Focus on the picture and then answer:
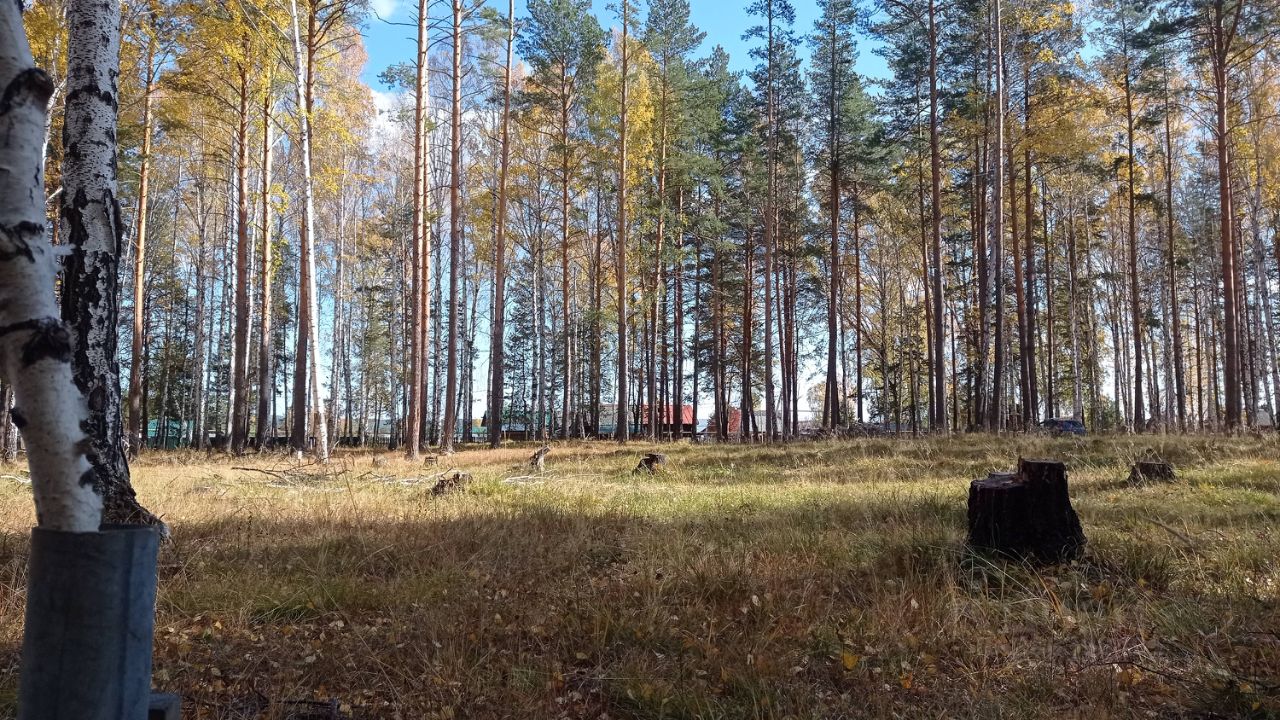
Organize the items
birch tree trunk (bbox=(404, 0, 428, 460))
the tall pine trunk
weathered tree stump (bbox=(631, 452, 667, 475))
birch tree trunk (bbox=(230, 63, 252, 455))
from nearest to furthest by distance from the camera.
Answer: weathered tree stump (bbox=(631, 452, 667, 475)) → birch tree trunk (bbox=(404, 0, 428, 460)) → the tall pine trunk → birch tree trunk (bbox=(230, 63, 252, 455))

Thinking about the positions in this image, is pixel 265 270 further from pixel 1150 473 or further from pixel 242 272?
pixel 1150 473

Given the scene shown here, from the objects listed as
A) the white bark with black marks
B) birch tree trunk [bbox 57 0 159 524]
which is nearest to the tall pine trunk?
birch tree trunk [bbox 57 0 159 524]

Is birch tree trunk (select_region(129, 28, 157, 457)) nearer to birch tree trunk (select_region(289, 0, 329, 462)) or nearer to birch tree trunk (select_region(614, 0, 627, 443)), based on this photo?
birch tree trunk (select_region(289, 0, 329, 462))

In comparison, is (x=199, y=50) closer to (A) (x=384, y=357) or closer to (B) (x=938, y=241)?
(B) (x=938, y=241)

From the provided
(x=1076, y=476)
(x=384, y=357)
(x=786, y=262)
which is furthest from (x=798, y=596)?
(x=384, y=357)

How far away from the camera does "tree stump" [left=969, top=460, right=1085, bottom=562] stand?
382cm

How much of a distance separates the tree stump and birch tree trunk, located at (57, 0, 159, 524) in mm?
5298

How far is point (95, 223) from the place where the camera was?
4031 millimetres

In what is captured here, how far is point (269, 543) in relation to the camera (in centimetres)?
447

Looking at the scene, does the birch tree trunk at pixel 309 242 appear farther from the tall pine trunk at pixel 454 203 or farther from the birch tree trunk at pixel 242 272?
the birch tree trunk at pixel 242 272

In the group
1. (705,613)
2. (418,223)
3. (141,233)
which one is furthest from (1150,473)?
(141,233)

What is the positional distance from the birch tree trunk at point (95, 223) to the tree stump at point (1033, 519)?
530cm

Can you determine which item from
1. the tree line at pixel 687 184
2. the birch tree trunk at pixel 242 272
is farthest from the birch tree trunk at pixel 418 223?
the birch tree trunk at pixel 242 272

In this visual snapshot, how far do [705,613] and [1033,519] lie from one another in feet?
7.35
